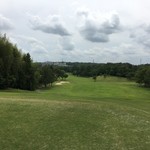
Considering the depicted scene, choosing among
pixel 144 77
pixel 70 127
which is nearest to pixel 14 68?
pixel 70 127

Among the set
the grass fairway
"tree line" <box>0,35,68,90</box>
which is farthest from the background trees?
the grass fairway

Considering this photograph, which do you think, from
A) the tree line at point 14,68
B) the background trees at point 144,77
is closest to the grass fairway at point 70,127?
the tree line at point 14,68

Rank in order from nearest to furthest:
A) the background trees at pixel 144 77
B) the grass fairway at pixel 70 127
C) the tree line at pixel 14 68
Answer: the grass fairway at pixel 70 127 → the tree line at pixel 14 68 → the background trees at pixel 144 77

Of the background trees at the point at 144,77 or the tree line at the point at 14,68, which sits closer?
the tree line at the point at 14,68

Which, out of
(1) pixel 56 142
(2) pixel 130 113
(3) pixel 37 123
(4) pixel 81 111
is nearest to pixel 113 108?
(2) pixel 130 113

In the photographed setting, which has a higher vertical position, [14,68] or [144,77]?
[14,68]

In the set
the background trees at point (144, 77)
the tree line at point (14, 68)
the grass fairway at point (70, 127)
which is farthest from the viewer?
the background trees at point (144, 77)

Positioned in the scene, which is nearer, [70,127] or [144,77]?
[70,127]

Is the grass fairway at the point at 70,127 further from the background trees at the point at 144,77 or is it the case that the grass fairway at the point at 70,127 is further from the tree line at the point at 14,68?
the background trees at the point at 144,77

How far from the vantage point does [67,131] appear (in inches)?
834

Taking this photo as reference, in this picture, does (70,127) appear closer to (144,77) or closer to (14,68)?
(14,68)

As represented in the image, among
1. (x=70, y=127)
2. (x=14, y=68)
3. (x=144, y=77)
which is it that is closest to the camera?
(x=70, y=127)

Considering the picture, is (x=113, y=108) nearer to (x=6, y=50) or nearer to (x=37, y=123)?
Answer: (x=37, y=123)

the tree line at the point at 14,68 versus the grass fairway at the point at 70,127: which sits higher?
the tree line at the point at 14,68
